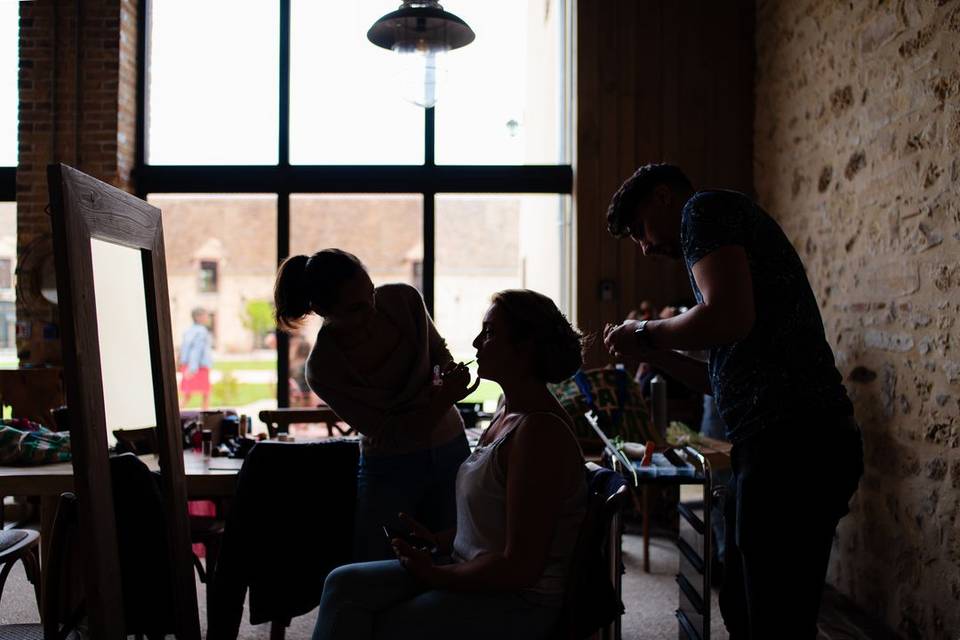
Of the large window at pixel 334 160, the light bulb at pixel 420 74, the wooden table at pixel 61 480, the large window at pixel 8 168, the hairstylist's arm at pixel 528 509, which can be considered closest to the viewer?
the hairstylist's arm at pixel 528 509

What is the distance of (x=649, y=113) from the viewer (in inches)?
228

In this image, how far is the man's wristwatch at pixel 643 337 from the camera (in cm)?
205

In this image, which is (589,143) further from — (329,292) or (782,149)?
(329,292)

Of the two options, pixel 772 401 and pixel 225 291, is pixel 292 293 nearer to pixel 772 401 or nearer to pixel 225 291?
pixel 772 401

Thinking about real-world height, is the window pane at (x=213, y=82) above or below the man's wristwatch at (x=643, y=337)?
above

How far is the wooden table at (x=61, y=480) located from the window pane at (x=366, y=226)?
2870mm

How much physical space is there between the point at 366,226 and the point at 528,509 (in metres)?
4.48

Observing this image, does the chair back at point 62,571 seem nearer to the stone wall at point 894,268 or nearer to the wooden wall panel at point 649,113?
the stone wall at point 894,268

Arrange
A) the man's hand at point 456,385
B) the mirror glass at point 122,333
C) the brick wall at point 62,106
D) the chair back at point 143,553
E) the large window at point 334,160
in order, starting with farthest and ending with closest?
the large window at point 334,160
the brick wall at point 62,106
the man's hand at point 456,385
the chair back at point 143,553
the mirror glass at point 122,333

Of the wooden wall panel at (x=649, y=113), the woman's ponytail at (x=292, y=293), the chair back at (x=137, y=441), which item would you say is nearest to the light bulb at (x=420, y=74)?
the wooden wall panel at (x=649, y=113)

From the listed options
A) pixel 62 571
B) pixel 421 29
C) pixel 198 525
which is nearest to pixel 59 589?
pixel 62 571

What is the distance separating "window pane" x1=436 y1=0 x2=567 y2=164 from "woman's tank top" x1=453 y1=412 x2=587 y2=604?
4323 millimetres

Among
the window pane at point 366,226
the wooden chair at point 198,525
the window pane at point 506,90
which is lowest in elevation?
the wooden chair at point 198,525

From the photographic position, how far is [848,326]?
13.1 feet
